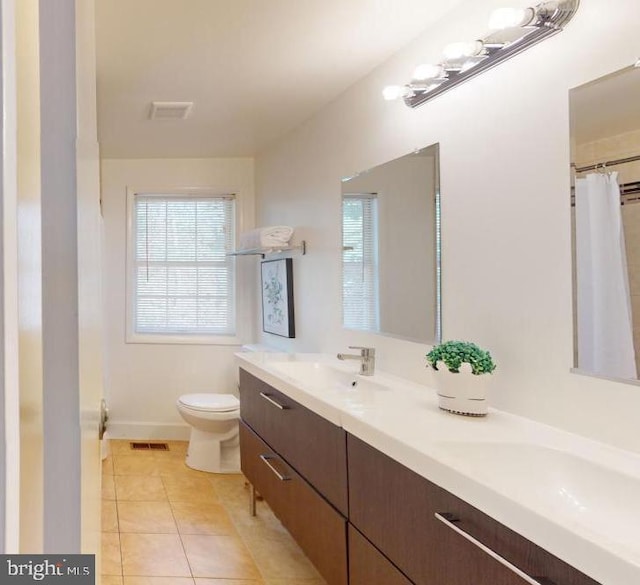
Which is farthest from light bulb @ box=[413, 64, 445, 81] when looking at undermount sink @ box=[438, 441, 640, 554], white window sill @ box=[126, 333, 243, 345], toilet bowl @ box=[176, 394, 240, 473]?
white window sill @ box=[126, 333, 243, 345]

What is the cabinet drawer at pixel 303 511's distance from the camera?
5.45 ft

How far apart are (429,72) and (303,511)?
1756 millimetres

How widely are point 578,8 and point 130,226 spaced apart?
143 inches

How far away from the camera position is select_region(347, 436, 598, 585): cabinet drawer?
92cm

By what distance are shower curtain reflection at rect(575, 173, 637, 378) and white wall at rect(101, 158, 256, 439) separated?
312cm

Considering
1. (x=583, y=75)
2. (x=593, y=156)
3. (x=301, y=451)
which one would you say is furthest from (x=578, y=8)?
(x=301, y=451)

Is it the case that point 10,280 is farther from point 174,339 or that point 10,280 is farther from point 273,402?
point 174,339

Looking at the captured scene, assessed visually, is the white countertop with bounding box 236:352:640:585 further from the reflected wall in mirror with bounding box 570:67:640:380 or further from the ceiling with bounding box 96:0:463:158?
the ceiling with bounding box 96:0:463:158

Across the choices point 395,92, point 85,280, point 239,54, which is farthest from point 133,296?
point 85,280

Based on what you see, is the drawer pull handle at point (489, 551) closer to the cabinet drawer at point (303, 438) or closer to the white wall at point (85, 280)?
the cabinet drawer at point (303, 438)

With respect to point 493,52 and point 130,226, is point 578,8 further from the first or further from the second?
point 130,226

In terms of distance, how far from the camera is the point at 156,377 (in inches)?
164

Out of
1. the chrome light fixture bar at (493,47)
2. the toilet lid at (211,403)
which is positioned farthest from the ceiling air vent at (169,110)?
the toilet lid at (211,403)

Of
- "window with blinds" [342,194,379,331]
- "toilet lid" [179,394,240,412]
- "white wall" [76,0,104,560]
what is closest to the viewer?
"white wall" [76,0,104,560]
